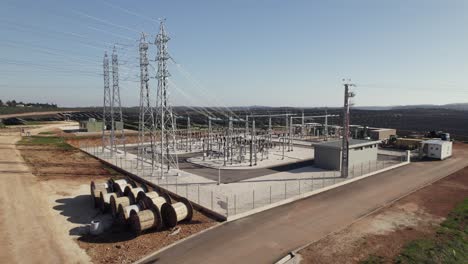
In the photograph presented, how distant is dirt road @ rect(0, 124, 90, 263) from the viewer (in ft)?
49.3

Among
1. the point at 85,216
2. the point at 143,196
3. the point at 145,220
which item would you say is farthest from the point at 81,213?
the point at 145,220

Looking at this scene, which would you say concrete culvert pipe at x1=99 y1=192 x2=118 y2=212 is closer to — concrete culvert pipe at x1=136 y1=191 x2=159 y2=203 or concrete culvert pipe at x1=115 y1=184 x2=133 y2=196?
concrete culvert pipe at x1=115 y1=184 x2=133 y2=196

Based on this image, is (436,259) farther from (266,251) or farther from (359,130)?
(359,130)

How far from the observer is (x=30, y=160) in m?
36.1

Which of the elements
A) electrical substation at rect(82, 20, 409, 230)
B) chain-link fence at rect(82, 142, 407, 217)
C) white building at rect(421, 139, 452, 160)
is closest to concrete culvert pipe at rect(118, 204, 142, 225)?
electrical substation at rect(82, 20, 409, 230)

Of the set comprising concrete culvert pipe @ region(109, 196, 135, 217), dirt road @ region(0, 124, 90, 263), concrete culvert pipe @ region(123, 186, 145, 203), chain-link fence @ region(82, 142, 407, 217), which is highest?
concrete culvert pipe @ region(123, 186, 145, 203)

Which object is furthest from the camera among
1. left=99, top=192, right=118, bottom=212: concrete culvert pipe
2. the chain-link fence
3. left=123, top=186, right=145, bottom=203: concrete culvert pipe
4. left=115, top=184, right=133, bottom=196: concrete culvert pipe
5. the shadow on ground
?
the chain-link fence

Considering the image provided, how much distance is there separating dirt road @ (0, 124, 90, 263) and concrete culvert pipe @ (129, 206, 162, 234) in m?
2.87

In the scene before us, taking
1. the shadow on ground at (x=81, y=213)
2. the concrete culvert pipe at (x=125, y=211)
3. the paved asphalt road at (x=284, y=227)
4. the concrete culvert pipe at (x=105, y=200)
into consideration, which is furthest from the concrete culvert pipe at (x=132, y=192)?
the paved asphalt road at (x=284, y=227)

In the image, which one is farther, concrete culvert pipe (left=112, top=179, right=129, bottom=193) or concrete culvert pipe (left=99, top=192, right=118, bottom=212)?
concrete culvert pipe (left=112, top=179, right=129, bottom=193)

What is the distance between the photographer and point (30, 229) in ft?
59.3

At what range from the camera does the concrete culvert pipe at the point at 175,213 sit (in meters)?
18.0

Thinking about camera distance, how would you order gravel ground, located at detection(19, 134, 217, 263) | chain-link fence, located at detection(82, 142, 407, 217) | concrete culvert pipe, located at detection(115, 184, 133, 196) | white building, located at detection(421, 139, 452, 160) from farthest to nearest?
white building, located at detection(421, 139, 452, 160)
chain-link fence, located at detection(82, 142, 407, 217)
concrete culvert pipe, located at detection(115, 184, 133, 196)
gravel ground, located at detection(19, 134, 217, 263)

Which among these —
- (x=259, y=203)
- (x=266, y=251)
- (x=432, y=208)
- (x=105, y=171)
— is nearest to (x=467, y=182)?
(x=432, y=208)
